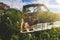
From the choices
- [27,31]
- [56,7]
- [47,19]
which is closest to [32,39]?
[27,31]


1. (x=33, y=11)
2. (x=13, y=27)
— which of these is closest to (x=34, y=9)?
(x=33, y=11)

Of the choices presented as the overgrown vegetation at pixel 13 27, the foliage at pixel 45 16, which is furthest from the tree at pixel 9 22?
the foliage at pixel 45 16

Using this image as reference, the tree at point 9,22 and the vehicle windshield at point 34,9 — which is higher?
the vehicle windshield at point 34,9

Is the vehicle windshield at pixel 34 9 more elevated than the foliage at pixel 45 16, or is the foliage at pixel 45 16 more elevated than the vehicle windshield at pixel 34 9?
the vehicle windshield at pixel 34 9

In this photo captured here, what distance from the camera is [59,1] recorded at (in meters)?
2.02

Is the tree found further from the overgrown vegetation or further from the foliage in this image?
the foliage

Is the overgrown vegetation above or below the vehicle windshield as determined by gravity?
below

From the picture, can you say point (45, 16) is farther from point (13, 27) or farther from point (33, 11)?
point (13, 27)

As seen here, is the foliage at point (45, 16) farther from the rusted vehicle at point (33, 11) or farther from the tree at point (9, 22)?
the tree at point (9, 22)

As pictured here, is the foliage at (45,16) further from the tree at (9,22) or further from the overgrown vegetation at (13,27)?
the tree at (9,22)

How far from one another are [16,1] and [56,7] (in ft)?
1.10

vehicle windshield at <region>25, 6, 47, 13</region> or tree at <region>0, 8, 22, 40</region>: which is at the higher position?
vehicle windshield at <region>25, 6, 47, 13</region>

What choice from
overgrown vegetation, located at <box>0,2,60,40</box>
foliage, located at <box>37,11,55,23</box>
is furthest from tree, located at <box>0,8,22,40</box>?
foliage, located at <box>37,11,55,23</box>

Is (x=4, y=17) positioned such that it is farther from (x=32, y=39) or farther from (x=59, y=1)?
(x=59, y=1)
